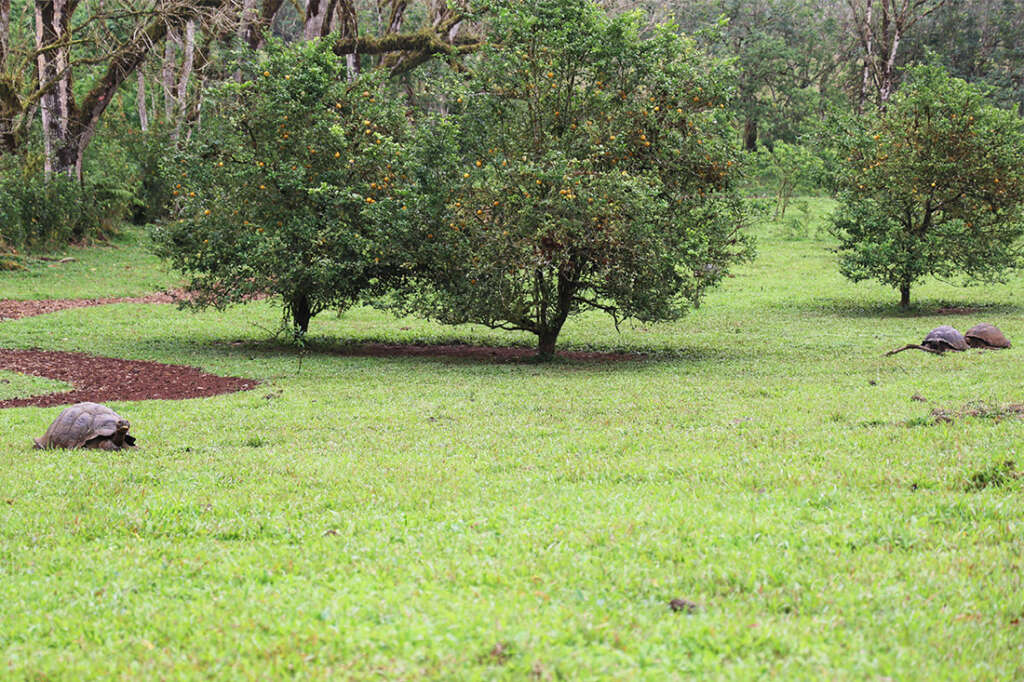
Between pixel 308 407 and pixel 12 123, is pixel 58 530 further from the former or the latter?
pixel 12 123

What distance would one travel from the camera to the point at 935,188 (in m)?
23.5

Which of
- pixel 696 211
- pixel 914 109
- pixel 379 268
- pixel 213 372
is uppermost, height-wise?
pixel 914 109

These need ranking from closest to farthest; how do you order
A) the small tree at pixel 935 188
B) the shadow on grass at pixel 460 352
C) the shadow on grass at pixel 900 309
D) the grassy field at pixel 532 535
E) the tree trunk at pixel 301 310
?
the grassy field at pixel 532 535, the shadow on grass at pixel 460 352, the tree trunk at pixel 301 310, the small tree at pixel 935 188, the shadow on grass at pixel 900 309

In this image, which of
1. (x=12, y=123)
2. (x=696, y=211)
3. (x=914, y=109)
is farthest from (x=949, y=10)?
(x=12, y=123)

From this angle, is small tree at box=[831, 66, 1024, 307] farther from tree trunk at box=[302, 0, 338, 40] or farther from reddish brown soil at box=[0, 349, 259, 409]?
reddish brown soil at box=[0, 349, 259, 409]

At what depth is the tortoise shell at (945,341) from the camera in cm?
1619

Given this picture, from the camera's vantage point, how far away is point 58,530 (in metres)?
6.40

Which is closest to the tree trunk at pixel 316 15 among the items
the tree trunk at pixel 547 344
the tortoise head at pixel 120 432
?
the tree trunk at pixel 547 344

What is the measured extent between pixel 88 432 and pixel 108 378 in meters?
5.82

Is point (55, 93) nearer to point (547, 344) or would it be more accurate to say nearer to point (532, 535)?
point (547, 344)

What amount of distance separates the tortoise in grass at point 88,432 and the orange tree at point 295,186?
281 inches

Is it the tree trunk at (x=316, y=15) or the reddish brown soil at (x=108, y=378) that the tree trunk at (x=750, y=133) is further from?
the reddish brown soil at (x=108, y=378)

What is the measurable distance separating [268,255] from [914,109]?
1721 cm

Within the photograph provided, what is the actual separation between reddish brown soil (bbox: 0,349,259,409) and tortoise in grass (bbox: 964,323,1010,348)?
12.8 meters
